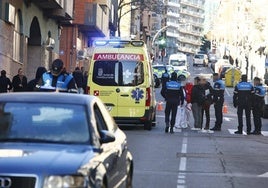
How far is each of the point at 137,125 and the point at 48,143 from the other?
1734 cm

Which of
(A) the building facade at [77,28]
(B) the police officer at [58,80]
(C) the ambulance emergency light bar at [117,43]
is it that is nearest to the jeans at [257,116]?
(C) the ambulance emergency light bar at [117,43]

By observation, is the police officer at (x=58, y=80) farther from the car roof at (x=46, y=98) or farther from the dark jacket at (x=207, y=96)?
the dark jacket at (x=207, y=96)

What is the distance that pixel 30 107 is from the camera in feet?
25.0

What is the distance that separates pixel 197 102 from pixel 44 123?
53.3 ft

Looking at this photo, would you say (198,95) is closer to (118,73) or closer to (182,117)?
(182,117)

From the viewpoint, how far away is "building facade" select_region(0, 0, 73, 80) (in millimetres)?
28259

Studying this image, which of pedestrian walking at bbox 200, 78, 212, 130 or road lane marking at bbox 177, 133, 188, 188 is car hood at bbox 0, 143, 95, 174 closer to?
road lane marking at bbox 177, 133, 188, 188

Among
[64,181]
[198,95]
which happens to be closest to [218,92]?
[198,95]

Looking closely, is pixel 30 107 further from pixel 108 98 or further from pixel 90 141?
pixel 108 98

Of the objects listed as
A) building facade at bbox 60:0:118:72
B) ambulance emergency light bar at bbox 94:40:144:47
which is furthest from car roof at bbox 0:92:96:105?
building facade at bbox 60:0:118:72

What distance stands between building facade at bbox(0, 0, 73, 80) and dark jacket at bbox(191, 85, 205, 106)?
8082mm

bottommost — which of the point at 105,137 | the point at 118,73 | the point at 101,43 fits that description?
the point at 105,137

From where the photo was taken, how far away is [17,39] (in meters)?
31.4

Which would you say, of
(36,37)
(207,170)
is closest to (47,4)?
(36,37)
